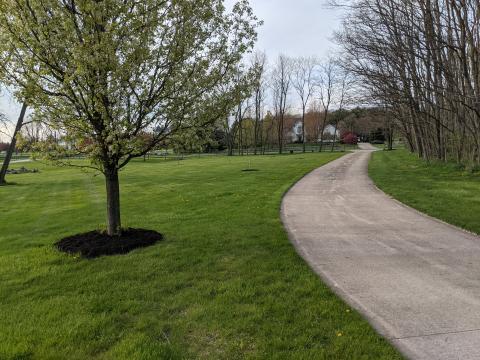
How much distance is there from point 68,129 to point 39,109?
19.7 inches

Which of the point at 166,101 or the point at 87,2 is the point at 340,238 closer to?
the point at 166,101

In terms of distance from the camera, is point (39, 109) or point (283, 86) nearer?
point (39, 109)

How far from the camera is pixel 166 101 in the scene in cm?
646

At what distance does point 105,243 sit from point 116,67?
295 centimetres

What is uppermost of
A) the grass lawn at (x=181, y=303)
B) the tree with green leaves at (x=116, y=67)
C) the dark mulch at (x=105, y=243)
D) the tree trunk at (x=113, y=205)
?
the tree with green leaves at (x=116, y=67)

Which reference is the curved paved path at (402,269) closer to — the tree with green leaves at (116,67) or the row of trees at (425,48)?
the tree with green leaves at (116,67)

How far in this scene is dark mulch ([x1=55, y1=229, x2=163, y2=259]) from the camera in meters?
6.39

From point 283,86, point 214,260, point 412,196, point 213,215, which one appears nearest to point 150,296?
point 214,260

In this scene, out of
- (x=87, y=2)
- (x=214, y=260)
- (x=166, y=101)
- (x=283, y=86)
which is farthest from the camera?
(x=283, y=86)

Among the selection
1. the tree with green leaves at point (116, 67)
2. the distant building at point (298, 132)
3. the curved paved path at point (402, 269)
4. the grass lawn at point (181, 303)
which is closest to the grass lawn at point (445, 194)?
the curved paved path at point (402, 269)

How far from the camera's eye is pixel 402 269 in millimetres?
5320

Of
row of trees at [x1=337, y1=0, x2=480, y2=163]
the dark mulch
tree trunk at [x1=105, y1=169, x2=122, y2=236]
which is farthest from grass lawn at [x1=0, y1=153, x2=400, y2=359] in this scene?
row of trees at [x1=337, y1=0, x2=480, y2=163]

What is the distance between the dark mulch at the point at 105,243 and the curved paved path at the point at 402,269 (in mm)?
2702

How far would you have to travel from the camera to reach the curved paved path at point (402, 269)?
11.5 ft
